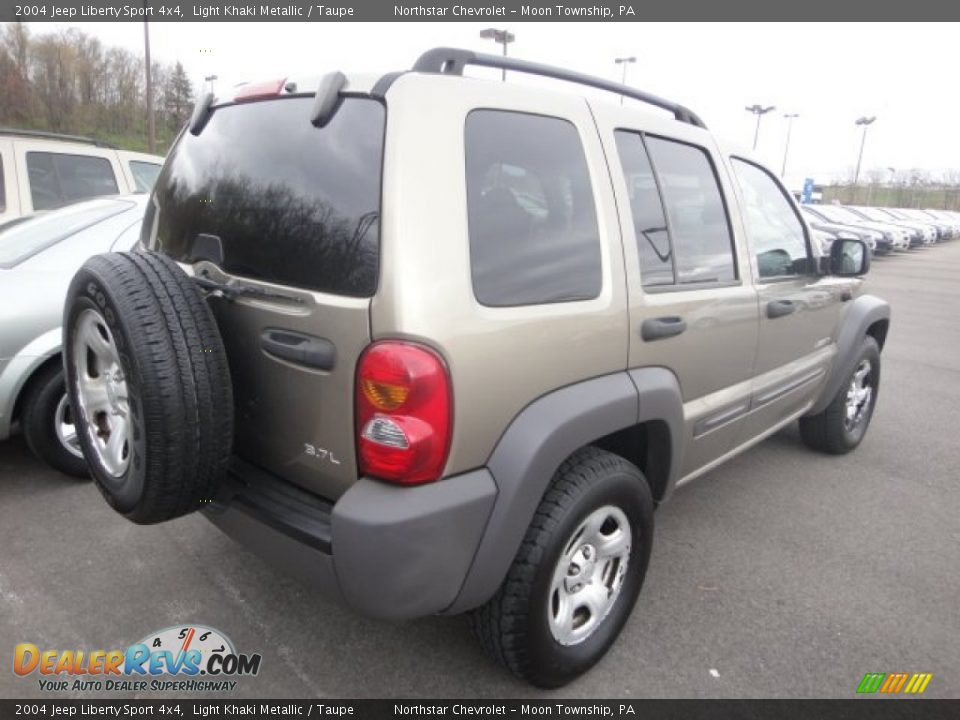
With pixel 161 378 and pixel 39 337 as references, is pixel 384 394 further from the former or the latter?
pixel 39 337

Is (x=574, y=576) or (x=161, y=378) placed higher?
(x=161, y=378)

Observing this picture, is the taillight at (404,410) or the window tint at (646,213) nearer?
the taillight at (404,410)

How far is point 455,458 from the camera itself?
1.78 metres

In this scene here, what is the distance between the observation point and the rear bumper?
5.57ft

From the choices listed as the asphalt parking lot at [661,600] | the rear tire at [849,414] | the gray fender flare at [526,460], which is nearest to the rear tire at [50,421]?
the asphalt parking lot at [661,600]

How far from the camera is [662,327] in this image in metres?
2.34

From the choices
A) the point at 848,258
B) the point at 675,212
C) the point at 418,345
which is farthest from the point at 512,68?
the point at 848,258

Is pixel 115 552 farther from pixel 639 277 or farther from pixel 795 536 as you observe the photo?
pixel 795 536

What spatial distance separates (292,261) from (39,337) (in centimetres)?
210

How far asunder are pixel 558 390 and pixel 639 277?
56 cm

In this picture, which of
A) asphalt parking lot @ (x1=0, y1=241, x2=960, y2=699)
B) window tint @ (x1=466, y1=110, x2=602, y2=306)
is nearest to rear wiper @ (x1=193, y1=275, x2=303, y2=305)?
window tint @ (x1=466, y1=110, x2=602, y2=306)

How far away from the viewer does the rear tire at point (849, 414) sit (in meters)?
4.14

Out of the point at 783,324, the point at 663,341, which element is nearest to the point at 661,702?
the point at 663,341

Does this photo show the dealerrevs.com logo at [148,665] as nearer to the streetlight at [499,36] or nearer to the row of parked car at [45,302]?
the row of parked car at [45,302]
